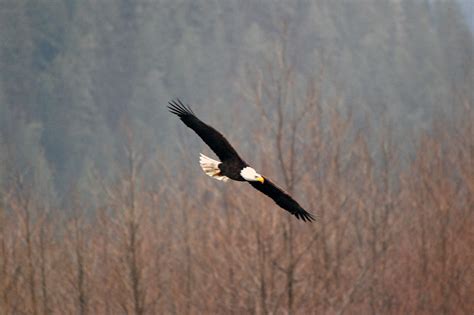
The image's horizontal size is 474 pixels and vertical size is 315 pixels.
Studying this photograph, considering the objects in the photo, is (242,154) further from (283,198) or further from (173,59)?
(173,59)

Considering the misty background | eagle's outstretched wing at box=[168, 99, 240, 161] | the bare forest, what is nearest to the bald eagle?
eagle's outstretched wing at box=[168, 99, 240, 161]

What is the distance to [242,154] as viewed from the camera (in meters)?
28.8

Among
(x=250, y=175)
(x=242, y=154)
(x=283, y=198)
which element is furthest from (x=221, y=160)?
(x=242, y=154)

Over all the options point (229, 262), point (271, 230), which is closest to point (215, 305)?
point (229, 262)

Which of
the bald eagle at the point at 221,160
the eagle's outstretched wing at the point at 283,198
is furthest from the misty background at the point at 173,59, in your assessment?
the bald eagle at the point at 221,160

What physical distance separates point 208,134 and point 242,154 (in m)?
20.9

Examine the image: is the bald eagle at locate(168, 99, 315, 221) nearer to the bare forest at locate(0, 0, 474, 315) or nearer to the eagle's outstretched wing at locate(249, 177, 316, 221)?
the eagle's outstretched wing at locate(249, 177, 316, 221)

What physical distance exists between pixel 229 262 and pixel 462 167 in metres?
7.50

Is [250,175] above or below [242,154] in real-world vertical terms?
below

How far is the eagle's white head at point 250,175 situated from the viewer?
25.1 ft

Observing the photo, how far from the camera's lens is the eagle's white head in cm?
764

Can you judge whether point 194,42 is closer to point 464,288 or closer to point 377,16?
point 377,16

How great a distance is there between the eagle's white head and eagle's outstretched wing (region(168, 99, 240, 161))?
19 cm

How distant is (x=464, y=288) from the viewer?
61.4 ft
